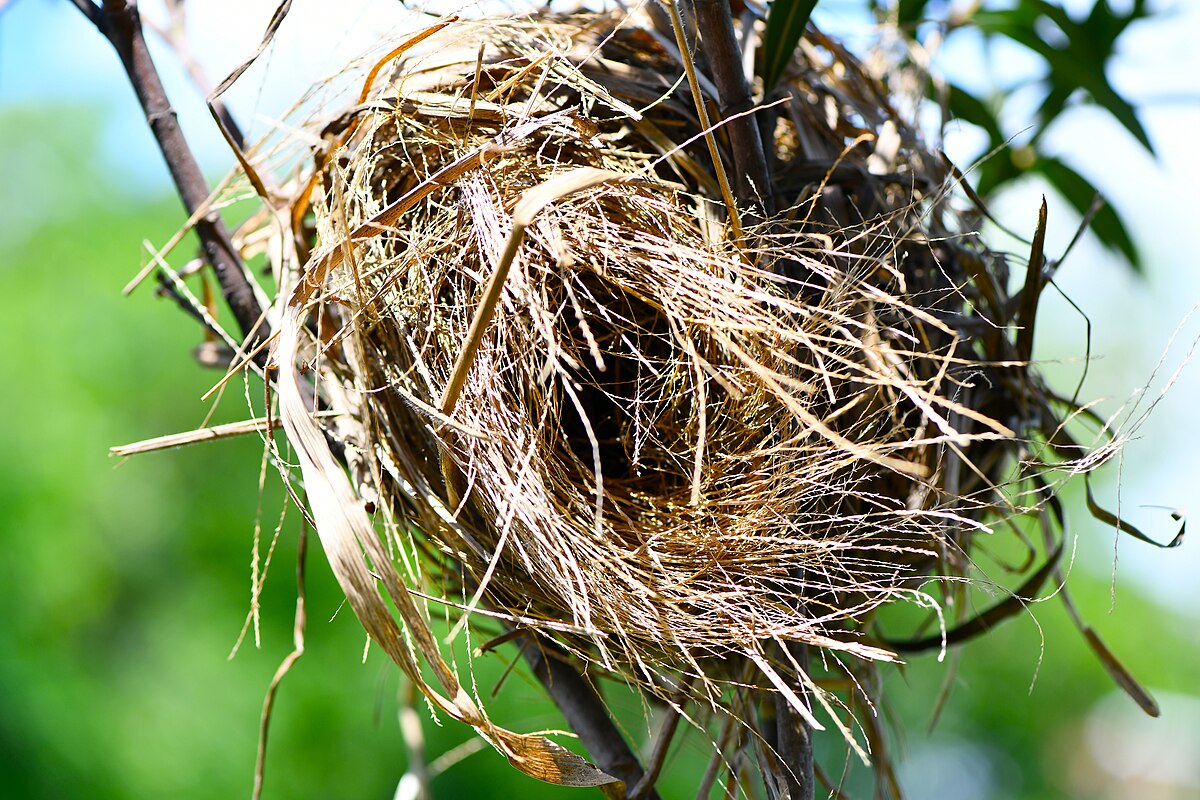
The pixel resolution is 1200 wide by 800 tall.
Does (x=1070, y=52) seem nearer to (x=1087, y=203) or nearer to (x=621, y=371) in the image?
(x=1087, y=203)

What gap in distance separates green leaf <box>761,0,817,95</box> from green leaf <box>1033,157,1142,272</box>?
43 centimetres

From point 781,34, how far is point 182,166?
10.9 inches

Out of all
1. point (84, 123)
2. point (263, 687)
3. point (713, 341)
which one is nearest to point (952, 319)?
point (713, 341)

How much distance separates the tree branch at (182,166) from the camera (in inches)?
16.8

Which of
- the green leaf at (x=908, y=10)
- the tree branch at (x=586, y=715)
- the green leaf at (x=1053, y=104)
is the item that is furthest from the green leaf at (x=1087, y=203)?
the tree branch at (x=586, y=715)

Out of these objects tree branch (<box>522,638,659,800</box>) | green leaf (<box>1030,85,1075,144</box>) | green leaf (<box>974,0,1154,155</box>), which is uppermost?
green leaf (<box>974,0,1154,155</box>)

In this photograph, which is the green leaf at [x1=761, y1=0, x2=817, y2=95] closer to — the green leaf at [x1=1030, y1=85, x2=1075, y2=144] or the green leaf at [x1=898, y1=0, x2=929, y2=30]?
the green leaf at [x1=898, y1=0, x2=929, y2=30]

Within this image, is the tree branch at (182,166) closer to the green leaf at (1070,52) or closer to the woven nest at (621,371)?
the woven nest at (621,371)

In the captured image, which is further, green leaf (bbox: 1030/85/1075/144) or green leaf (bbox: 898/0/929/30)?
green leaf (bbox: 1030/85/1075/144)

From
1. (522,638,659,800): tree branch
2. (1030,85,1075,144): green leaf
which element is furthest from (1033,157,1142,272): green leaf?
(522,638,659,800): tree branch

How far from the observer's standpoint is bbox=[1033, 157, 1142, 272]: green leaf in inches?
29.9

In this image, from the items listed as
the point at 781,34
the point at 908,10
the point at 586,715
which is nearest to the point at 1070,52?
the point at 908,10

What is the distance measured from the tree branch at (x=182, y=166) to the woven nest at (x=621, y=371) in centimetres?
4

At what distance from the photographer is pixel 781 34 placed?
40 cm
